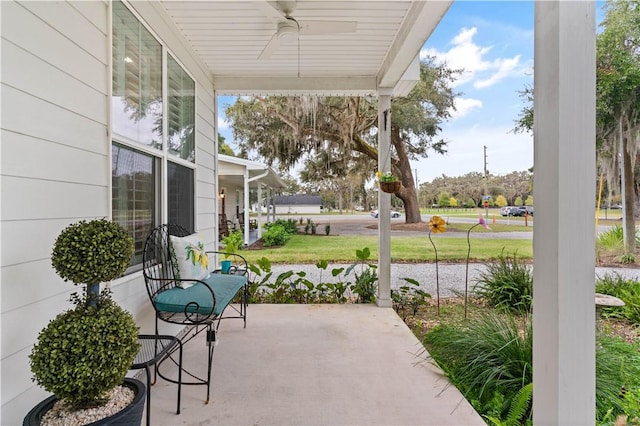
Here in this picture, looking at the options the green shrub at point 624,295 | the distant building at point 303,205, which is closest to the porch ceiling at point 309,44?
the green shrub at point 624,295

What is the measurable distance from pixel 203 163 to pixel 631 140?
22.6 ft

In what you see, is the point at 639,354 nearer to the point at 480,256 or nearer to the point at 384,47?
the point at 384,47

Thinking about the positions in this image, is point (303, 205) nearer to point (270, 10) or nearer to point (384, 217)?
point (384, 217)

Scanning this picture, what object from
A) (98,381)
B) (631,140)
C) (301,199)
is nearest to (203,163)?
(98,381)

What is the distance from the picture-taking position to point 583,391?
0.90 metres

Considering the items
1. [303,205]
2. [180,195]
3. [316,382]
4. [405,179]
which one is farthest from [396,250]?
[303,205]

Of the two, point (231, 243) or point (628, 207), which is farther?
point (628, 207)

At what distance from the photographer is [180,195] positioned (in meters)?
3.07

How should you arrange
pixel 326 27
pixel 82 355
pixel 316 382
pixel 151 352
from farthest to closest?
pixel 326 27
pixel 316 382
pixel 151 352
pixel 82 355

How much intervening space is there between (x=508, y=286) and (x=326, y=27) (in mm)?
3523

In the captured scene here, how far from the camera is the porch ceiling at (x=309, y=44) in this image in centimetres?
244

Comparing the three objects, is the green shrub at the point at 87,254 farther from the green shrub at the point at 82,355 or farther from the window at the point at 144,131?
the window at the point at 144,131

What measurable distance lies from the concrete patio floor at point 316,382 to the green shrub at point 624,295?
2463 millimetres

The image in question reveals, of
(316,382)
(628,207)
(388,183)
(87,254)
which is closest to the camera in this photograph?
(87,254)
